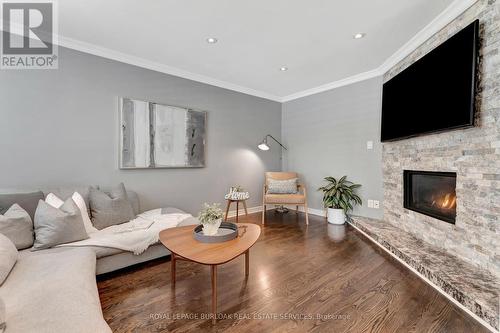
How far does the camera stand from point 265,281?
79.4 inches

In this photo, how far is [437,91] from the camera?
229cm

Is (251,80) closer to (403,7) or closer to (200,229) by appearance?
(403,7)

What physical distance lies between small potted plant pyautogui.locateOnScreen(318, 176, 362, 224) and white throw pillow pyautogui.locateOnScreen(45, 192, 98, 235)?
129 inches

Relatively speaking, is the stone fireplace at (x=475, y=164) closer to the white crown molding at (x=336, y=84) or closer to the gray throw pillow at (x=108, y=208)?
the white crown molding at (x=336, y=84)

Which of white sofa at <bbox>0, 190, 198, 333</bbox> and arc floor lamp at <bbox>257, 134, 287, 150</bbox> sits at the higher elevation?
arc floor lamp at <bbox>257, 134, 287, 150</bbox>

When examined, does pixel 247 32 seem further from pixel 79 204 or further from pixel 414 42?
pixel 79 204

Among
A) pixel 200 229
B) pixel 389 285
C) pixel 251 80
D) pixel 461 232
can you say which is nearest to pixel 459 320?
pixel 389 285

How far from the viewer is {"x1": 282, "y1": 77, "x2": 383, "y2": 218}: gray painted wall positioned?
11.7ft

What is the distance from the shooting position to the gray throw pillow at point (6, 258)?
4.23 ft

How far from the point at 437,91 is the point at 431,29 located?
0.67 m

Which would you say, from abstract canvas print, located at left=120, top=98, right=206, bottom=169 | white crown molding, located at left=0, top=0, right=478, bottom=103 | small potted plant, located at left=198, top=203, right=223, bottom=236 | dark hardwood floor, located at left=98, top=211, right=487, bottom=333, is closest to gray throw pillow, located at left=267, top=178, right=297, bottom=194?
abstract canvas print, located at left=120, top=98, right=206, bottom=169

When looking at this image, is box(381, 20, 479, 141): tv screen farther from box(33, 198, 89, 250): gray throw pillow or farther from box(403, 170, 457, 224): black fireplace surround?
box(33, 198, 89, 250): gray throw pillow

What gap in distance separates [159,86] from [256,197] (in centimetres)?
264

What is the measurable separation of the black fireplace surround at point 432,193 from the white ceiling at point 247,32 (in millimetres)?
1595
